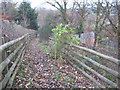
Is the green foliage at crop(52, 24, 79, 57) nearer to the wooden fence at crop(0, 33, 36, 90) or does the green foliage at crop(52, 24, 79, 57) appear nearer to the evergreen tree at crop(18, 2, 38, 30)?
the wooden fence at crop(0, 33, 36, 90)

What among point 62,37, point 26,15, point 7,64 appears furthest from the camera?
point 26,15

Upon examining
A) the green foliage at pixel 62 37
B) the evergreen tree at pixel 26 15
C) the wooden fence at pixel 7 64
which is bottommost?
the wooden fence at pixel 7 64

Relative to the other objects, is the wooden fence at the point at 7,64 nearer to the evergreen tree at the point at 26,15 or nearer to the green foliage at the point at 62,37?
the green foliage at the point at 62,37

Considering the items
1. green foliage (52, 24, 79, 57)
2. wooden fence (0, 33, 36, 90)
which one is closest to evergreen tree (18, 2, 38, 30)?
green foliage (52, 24, 79, 57)

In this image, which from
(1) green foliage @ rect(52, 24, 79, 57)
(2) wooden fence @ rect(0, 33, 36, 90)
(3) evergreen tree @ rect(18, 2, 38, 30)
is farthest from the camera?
(3) evergreen tree @ rect(18, 2, 38, 30)

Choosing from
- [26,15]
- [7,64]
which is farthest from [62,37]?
[26,15]

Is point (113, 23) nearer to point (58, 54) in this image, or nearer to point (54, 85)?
point (58, 54)

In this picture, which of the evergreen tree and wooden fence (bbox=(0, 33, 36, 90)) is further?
the evergreen tree

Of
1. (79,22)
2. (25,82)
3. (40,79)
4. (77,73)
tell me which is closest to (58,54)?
(77,73)

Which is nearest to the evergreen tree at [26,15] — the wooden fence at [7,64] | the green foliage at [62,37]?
the green foliage at [62,37]

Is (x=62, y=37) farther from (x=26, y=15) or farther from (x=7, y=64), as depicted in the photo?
(x=26, y=15)

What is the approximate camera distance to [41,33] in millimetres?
18094

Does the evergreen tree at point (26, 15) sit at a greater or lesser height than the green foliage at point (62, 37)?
greater

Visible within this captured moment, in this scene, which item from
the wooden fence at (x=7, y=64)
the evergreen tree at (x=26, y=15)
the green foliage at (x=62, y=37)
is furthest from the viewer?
the evergreen tree at (x=26, y=15)
